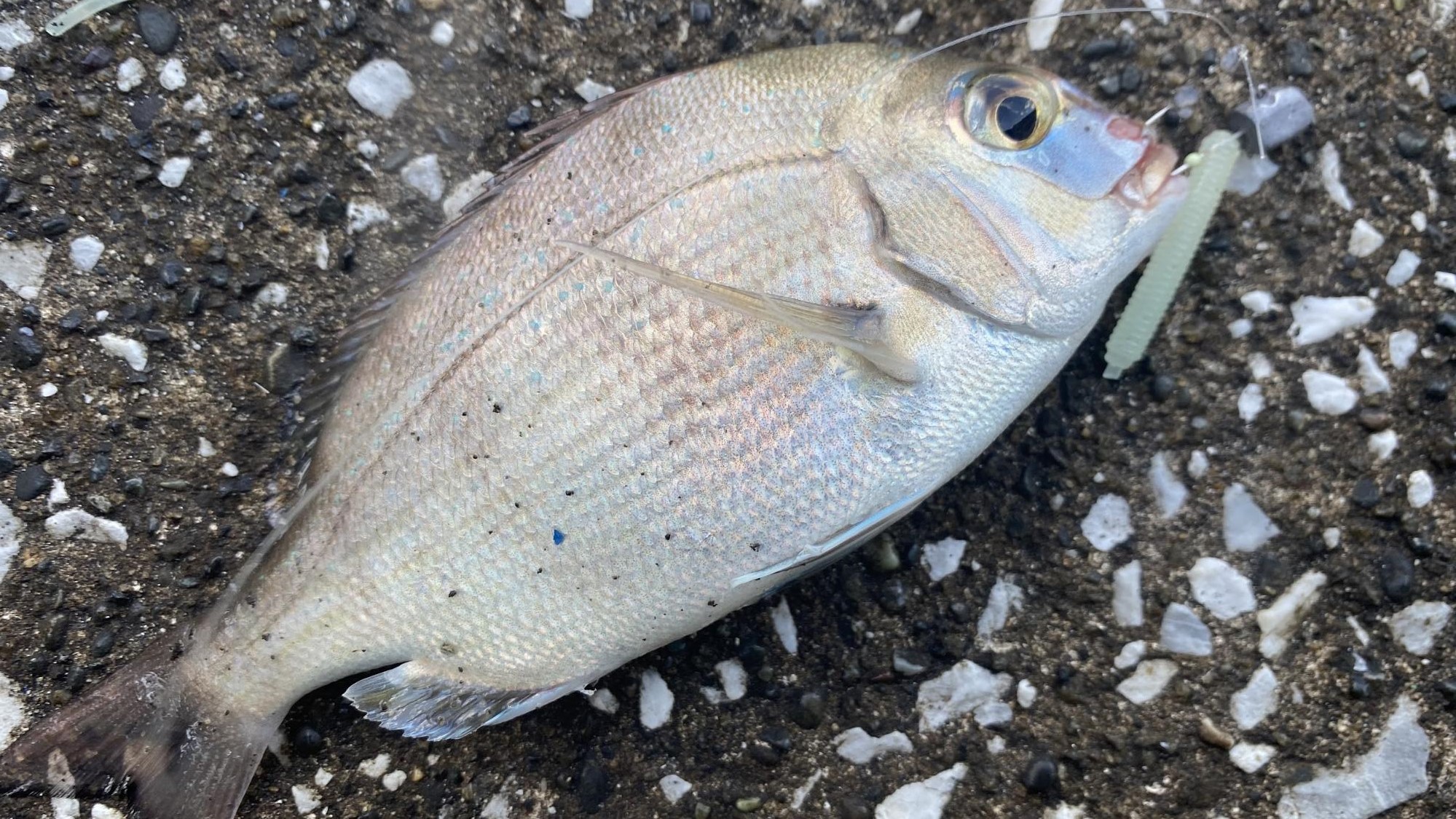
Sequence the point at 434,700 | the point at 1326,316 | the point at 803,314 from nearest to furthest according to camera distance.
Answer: the point at 803,314 < the point at 434,700 < the point at 1326,316

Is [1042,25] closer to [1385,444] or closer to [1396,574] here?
[1385,444]

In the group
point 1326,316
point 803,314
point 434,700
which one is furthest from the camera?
point 1326,316

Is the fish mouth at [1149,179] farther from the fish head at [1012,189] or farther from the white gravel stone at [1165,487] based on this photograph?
the white gravel stone at [1165,487]

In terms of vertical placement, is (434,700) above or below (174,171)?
below

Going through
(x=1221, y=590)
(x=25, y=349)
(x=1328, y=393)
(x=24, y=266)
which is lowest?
(x=25, y=349)

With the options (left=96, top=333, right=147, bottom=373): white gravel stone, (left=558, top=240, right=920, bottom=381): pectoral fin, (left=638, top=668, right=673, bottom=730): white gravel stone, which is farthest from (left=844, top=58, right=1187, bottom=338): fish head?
(left=96, top=333, right=147, bottom=373): white gravel stone

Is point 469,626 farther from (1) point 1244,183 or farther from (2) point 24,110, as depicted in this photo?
(1) point 1244,183

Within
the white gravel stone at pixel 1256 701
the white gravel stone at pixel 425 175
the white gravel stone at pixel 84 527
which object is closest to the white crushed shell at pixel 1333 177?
the white gravel stone at pixel 1256 701

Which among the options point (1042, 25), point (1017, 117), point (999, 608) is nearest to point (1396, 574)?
point (999, 608)

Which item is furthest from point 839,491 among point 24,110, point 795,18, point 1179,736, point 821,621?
point 24,110
